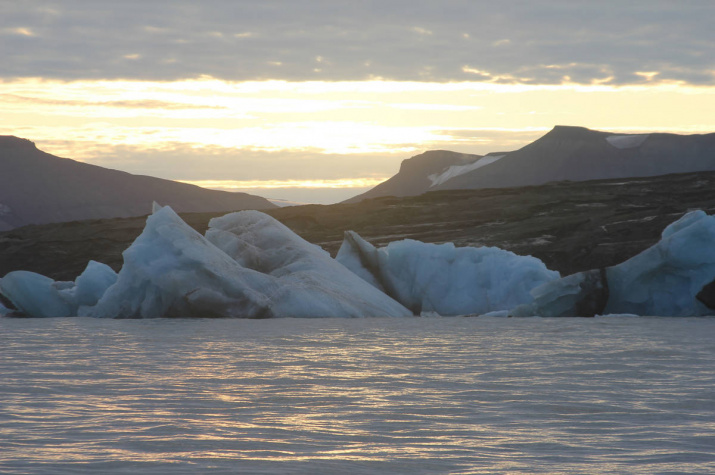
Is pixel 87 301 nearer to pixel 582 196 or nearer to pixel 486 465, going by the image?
pixel 486 465

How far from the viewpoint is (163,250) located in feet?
72.1

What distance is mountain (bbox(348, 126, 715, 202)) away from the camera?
4136 inches

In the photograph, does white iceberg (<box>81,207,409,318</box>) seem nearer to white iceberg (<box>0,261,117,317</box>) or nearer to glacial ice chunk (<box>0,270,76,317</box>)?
white iceberg (<box>0,261,117,317</box>)

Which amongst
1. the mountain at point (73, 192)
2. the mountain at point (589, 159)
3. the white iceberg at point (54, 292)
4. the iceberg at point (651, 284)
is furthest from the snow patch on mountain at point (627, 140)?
the white iceberg at point (54, 292)

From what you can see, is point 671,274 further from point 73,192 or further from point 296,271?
point 73,192

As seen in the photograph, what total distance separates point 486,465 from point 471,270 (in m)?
20.9

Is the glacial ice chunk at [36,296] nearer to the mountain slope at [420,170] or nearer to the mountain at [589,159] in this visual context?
the mountain at [589,159]

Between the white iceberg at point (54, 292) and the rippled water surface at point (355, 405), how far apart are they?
28.7ft

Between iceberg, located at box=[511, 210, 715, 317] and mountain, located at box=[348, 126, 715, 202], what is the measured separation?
273 ft

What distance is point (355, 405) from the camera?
28.8 feet

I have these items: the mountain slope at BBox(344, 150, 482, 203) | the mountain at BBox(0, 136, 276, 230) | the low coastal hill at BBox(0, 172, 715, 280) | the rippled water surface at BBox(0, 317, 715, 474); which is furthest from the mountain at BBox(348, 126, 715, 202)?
the rippled water surface at BBox(0, 317, 715, 474)

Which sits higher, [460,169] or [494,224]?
[460,169]

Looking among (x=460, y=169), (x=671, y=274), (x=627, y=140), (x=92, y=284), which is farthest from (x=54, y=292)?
(x=460, y=169)

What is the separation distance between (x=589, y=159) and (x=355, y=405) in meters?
107
